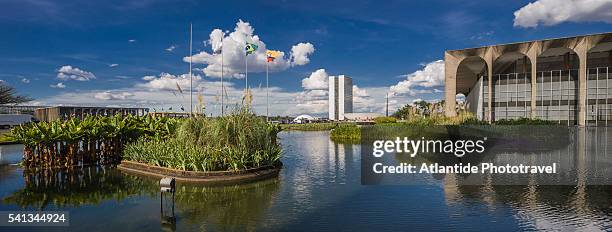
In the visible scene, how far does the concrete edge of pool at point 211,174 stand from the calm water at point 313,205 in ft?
2.23

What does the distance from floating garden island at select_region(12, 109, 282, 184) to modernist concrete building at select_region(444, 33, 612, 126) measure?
40.0 meters

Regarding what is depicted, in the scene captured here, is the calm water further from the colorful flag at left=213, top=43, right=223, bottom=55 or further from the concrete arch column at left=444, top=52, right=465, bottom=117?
the concrete arch column at left=444, top=52, right=465, bottom=117

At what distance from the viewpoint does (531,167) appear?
17406 mm

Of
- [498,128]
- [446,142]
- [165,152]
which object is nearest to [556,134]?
[498,128]

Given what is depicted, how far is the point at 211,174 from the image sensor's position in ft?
47.0

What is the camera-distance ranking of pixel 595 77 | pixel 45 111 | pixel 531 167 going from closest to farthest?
pixel 531 167, pixel 595 77, pixel 45 111

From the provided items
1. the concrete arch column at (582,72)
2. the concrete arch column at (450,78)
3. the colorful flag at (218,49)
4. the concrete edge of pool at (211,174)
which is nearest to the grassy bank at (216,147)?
the concrete edge of pool at (211,174)

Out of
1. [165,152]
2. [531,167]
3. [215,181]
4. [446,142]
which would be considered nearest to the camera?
[215,181]

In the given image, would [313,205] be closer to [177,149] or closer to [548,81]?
[177,149]

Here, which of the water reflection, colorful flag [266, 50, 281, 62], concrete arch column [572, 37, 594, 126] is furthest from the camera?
concrete arch column [572, 37, 594, 126]

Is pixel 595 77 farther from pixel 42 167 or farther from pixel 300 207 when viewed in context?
pixel 42 167

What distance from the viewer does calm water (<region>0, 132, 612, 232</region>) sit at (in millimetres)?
8719

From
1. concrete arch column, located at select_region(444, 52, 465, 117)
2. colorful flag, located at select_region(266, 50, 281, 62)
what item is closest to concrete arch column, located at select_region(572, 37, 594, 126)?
concrete arch column, located at select_region(444, 52, 465, 117)

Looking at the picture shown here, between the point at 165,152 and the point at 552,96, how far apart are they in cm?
5177
